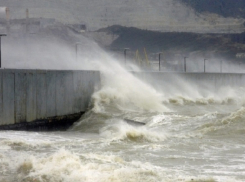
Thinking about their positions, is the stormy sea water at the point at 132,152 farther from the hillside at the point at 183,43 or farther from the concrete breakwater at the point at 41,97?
the hillside at the point at 183,43

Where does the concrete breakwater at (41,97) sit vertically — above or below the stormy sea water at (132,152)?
above

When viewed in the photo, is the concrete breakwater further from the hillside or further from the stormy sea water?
the hillside

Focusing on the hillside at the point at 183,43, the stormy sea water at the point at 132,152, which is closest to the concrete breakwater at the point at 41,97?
the stormy sea water at the point at 132,152

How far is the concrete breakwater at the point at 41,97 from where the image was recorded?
60.2ft

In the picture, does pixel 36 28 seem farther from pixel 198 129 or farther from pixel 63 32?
pixel 198 129

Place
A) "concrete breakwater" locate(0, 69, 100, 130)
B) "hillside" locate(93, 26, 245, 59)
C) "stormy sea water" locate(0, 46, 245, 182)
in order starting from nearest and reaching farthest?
"stormy sea water" locate(0, 46, 245, 182), "concrete breakwater" locate(0, 69, 100, 130), "hillside" locate(93, 26, 245, 59)

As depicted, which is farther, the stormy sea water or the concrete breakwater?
the concrete breakwater

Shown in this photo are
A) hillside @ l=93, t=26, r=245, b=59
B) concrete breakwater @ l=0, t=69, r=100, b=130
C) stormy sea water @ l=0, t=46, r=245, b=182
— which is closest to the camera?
stormy sea water @ l=0, t=46, r=245, b=182

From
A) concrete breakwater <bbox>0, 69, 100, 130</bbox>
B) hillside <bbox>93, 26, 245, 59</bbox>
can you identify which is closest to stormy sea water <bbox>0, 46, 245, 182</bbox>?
concrete breakwater <bbox>0, 69, 100, 130</bbox>

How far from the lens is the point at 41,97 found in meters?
21.0

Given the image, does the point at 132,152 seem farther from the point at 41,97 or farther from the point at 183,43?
the point at 183,43

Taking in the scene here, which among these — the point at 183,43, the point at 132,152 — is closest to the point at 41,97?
the point at 132,152

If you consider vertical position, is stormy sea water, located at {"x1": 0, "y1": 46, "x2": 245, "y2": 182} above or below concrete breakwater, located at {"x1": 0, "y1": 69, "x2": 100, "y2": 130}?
below

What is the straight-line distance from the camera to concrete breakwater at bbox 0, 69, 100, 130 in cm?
1834
